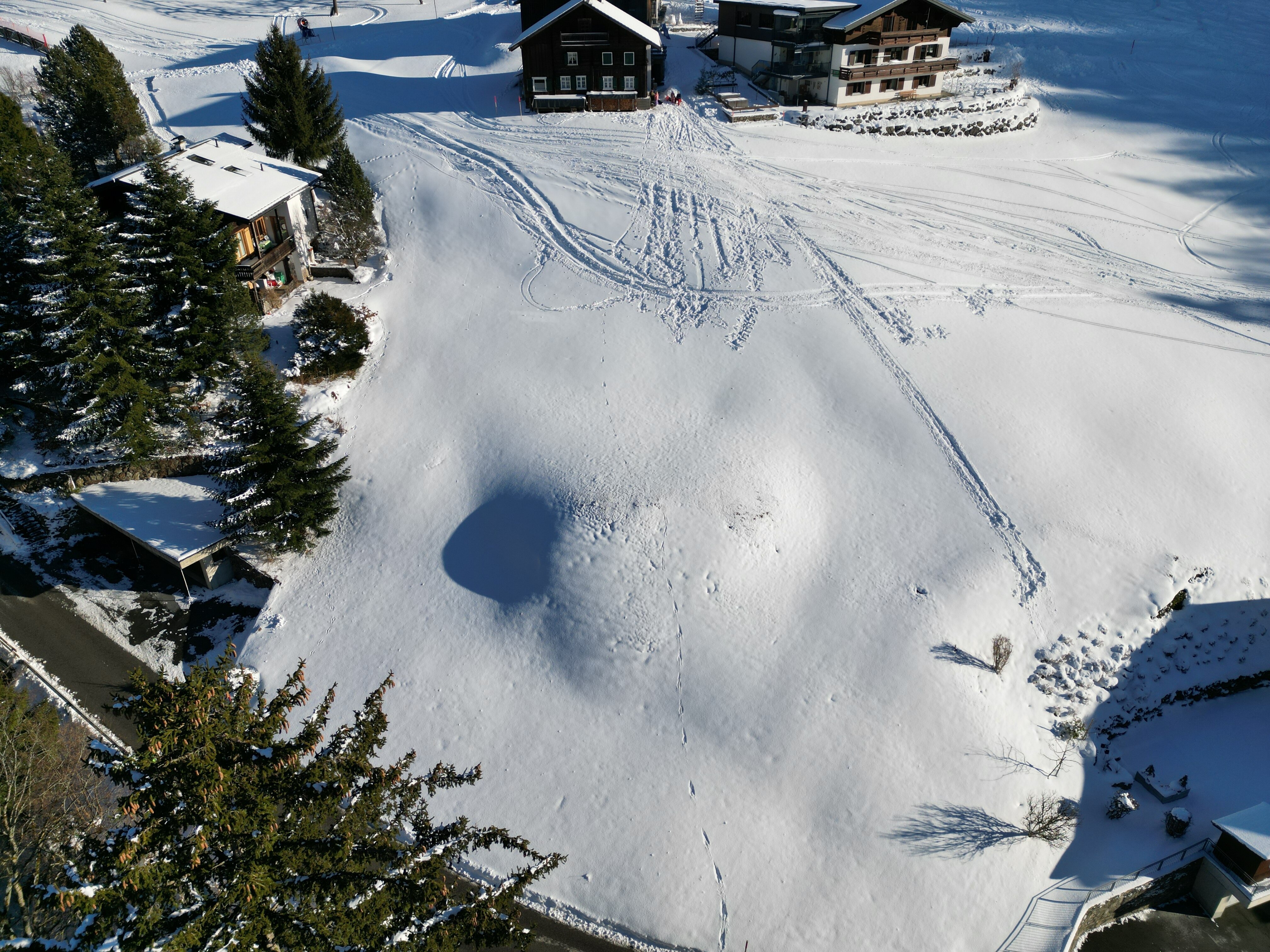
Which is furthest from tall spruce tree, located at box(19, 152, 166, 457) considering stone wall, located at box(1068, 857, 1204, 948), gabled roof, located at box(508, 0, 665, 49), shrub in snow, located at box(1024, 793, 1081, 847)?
stone wall, located at box(1068, 857, 1204, 948)

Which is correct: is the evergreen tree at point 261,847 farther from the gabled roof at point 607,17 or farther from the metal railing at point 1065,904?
the gabled roof at point 607,17

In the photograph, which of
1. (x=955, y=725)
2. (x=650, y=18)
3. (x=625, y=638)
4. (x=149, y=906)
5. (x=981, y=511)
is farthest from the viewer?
(x=650, y=18)

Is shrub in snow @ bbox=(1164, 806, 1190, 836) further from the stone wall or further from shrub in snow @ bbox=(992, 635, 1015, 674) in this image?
shrub in snow @ bbox=(992, 635, 1015, 674)

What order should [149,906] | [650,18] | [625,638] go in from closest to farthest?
[149,906]
[625,638]
[650,18]

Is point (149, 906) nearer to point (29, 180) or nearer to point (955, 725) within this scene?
point (955, 725)

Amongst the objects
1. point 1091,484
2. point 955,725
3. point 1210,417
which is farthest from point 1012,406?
point 955,725

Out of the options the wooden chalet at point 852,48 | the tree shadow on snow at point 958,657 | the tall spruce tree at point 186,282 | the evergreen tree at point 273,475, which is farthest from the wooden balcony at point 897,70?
the evergreen tree at point 273,475
